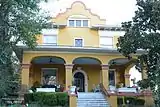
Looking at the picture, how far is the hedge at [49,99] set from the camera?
2319cm

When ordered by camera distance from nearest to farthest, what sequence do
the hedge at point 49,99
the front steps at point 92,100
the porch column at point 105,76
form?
the hedge at point 49,99 → the front steps at point 92,100 → the porch column at point 105,76

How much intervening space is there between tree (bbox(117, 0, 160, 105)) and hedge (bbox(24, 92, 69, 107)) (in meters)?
5.99

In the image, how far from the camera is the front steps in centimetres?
2353

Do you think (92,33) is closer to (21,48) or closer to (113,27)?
(113,27)

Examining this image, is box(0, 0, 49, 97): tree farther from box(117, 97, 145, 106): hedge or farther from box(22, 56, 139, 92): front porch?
box(22, 56, 139, 92): front porch

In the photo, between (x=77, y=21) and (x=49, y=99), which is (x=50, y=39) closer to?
(x=77, y=21)

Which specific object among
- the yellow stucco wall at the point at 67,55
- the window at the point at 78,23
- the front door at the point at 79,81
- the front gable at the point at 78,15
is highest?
the front gable at the point at 78,15

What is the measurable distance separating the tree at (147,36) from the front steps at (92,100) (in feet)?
17.4

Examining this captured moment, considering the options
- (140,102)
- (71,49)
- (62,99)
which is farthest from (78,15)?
(140,102)

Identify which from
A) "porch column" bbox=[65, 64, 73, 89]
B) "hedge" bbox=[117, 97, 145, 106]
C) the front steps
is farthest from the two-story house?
"hedge" bbox=[117, 97, 145, 106]

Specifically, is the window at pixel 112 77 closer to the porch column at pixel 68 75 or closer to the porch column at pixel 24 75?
the porch column at pixel 68 75

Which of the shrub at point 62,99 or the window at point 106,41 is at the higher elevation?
the window at point 106,41

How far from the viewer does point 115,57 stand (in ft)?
87.1

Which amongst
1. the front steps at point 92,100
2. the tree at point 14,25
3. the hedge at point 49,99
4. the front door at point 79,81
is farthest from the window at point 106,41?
the tree at point 14,25
